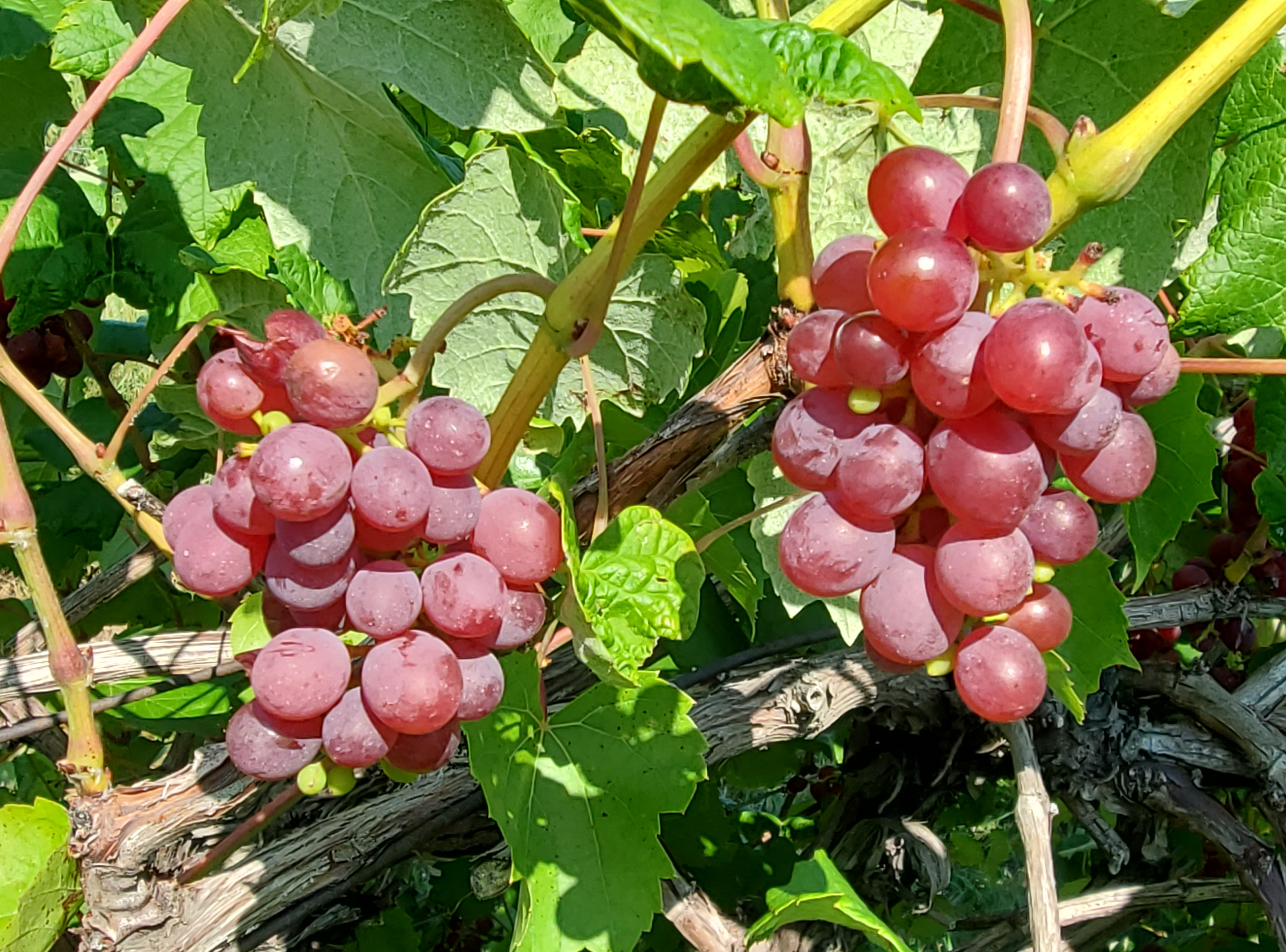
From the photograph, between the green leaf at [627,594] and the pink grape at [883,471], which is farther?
the green leaf at [627,594]

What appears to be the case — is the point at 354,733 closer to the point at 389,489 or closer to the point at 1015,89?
the point at 389,489

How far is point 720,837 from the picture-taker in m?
1.68

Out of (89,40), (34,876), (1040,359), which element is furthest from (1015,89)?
(34,876)

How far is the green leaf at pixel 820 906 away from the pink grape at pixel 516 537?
40 cm

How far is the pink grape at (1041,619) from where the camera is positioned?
74cm

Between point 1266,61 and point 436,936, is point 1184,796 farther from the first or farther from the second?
point 436,936

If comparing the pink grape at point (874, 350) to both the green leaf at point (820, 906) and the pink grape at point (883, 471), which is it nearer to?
the pink grape at point (883, 471)

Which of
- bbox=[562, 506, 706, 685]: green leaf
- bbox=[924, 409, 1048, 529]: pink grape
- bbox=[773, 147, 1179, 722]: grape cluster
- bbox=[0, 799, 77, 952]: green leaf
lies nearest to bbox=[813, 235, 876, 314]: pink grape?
bbox=[773, 147, 1179, 722]: grape cluster

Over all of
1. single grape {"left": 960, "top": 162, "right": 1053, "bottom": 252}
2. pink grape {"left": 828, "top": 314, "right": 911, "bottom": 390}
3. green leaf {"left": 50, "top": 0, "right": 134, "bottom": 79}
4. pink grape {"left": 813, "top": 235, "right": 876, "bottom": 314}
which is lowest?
pink grape {"left": 828, "top": 314, "right": 911, "bottom": 390}

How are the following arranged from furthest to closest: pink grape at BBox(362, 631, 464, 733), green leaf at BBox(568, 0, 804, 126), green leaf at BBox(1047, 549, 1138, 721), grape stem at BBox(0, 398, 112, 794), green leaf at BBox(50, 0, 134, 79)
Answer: green leaf at BBox(1047, 549, 1138, 721) → green leaf at BBox(50, 0, 134, 79) → grape stem at BBox(0, 398, 112, 794) → pink grape at BBox(362, 631, 464, 733) → green leaf at BBox(568, 0, 804, 126)

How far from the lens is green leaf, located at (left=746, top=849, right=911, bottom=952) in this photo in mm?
901

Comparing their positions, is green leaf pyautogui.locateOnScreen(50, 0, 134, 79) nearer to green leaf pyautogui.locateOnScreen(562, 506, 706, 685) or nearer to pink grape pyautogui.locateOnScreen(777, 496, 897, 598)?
green leaf pyautogui.locateOnScreen(562, 506, 706, 685)

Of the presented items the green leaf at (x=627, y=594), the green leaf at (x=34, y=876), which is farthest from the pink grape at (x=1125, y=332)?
the green leaf at (x=34, y=876)

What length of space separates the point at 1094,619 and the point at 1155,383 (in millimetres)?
502
